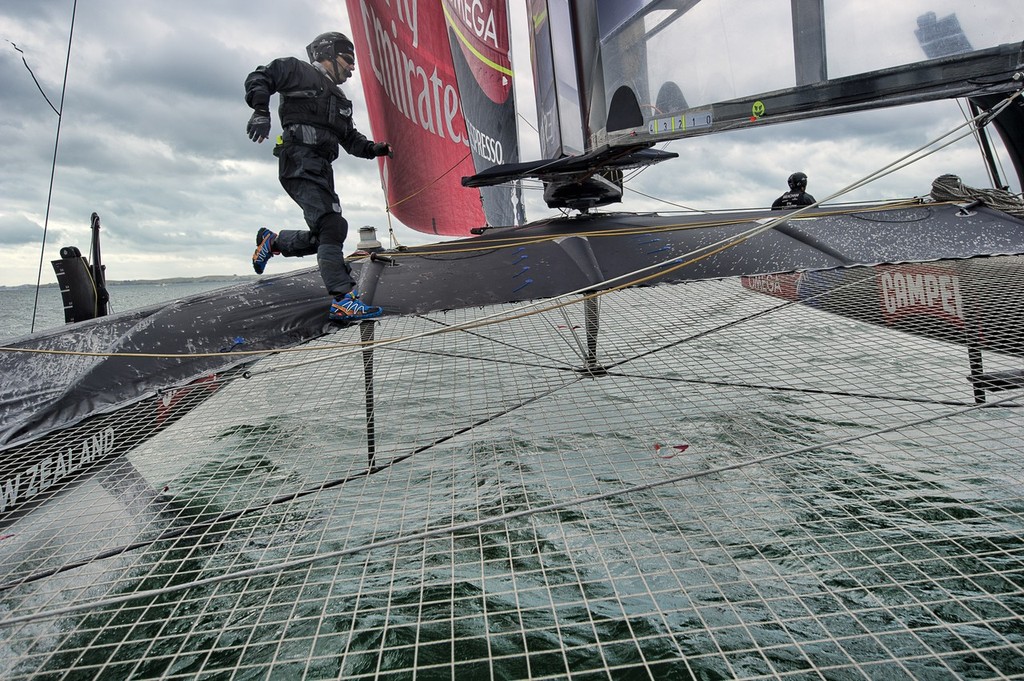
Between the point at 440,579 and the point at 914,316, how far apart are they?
1787 millimetres

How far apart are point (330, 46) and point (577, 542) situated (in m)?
1.88

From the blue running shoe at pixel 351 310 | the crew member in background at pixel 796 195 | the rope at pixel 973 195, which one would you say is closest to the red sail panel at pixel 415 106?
the crew member in background at pixel 796 195

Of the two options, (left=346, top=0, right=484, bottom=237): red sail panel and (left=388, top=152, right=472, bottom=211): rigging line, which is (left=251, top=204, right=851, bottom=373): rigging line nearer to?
(left=388, top=152, right=472, bottom=211): rigging line

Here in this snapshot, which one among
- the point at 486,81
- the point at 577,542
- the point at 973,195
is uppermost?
the point at 486,81

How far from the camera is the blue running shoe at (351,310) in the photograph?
2111 mm

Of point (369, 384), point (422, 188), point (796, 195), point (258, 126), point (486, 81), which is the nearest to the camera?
point (258, 126)

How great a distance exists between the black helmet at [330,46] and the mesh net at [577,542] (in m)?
1.04

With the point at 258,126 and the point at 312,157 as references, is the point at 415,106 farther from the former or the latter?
the point at 258,126

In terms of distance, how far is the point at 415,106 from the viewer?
5375 mm

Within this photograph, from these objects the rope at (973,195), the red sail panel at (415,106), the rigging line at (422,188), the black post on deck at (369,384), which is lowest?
the black post on deck at (369,384)

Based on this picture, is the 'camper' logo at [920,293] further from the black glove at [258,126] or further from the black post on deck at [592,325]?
the black glove at [258,126]

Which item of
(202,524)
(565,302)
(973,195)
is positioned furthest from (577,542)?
(973,195)

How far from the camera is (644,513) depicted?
185cm

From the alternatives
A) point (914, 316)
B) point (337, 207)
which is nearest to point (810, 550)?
point (914, 316)
